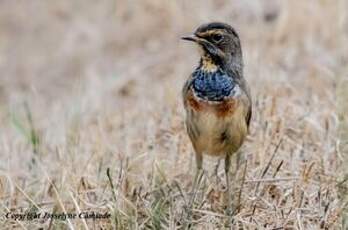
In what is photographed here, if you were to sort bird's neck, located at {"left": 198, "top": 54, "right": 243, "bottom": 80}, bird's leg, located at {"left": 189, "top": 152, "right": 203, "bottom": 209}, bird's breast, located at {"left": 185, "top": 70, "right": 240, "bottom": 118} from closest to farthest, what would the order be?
bird's breast, located at {"left": 185, "top": 70, "right": 240, "bottom": 118}, bird's neck, located at {"left": 198, "top": 54, "right": 243, "bottom": 80}, bird's leg, located at {"left": 189, "top": 152, "right": 203, "bottom": 209}

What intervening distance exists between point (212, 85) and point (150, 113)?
190 centimetres

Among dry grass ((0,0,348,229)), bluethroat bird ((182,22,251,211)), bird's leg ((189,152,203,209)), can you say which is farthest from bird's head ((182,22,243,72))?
dry grass ((0,0,348,229))

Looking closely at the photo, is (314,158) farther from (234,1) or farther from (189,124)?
(234,1)

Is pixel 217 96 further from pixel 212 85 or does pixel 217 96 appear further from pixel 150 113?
pixel 150 113

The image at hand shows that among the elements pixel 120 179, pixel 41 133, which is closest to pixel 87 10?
pixel 41 133

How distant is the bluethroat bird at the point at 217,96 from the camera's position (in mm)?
5484

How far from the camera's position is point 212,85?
5.52 m

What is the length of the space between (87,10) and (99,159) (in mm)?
4069

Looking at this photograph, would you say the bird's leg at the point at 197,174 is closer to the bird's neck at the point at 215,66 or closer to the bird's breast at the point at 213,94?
the bird's breast at the point at 213,94

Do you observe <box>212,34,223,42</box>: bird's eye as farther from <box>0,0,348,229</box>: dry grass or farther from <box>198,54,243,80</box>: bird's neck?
<box>0,0,348,229</box>: dry grass

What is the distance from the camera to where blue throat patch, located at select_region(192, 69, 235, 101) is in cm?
550

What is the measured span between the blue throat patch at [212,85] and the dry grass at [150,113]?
Answer: 0.50 metres

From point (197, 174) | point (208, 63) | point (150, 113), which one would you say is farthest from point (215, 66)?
point (150, 113)

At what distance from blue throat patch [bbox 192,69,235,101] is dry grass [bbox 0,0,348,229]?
50cm
